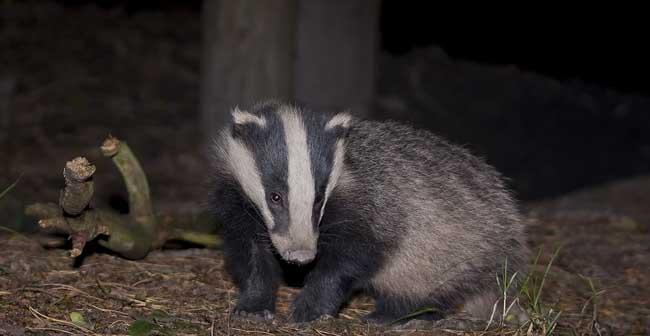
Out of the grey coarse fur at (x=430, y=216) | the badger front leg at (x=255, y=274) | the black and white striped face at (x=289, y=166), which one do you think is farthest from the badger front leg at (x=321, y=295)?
the black and white striped face at (x=289, y=166)

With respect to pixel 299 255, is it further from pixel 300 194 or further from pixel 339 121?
pixel 339 121

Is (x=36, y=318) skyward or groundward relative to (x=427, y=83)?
skyward

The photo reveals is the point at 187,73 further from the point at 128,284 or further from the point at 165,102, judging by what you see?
the point at 128,284

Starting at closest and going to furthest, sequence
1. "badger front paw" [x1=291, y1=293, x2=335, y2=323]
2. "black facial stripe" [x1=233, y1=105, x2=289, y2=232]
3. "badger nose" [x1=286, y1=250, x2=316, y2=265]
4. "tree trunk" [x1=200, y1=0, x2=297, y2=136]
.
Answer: "badger nose" [x1=286, y1=250, x2=316, y2=265] < "black facial stripe" [x1=233, y1=105, x2=289, y2=232] < "badger front paw" [x1=291, y1=293, x2=335, y2=323] < "tree trunk" [x1=200, y1=0, x2=297, y2=136]

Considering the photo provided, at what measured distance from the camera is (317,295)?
16.0 ft

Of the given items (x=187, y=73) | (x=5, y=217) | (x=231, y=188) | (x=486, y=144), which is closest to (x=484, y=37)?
(x=486, y=144)

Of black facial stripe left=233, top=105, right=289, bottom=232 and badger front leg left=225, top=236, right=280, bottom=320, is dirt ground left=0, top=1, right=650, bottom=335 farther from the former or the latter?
black facial stripe left=233, top=105, right=289, bottom=232

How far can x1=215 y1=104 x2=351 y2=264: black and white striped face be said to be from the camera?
14.4ft

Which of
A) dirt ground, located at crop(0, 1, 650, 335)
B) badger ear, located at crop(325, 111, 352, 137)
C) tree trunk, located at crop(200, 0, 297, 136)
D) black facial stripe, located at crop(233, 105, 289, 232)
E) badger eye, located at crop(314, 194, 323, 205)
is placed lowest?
dirt ground, located at crop(0, 1, 650, 335)

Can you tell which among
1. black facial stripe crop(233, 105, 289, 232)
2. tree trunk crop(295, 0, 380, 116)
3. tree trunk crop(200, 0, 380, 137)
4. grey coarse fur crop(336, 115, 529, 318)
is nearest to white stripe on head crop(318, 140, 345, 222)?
grey coarse fur crop(336, 115, 529, 318)

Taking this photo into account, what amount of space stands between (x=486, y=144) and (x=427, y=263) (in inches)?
263

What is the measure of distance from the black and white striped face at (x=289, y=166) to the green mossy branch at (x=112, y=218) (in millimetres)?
755

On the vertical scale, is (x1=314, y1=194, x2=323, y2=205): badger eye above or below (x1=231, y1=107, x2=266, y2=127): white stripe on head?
below

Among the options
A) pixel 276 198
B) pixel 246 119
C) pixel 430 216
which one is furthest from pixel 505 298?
pixel 246 119
